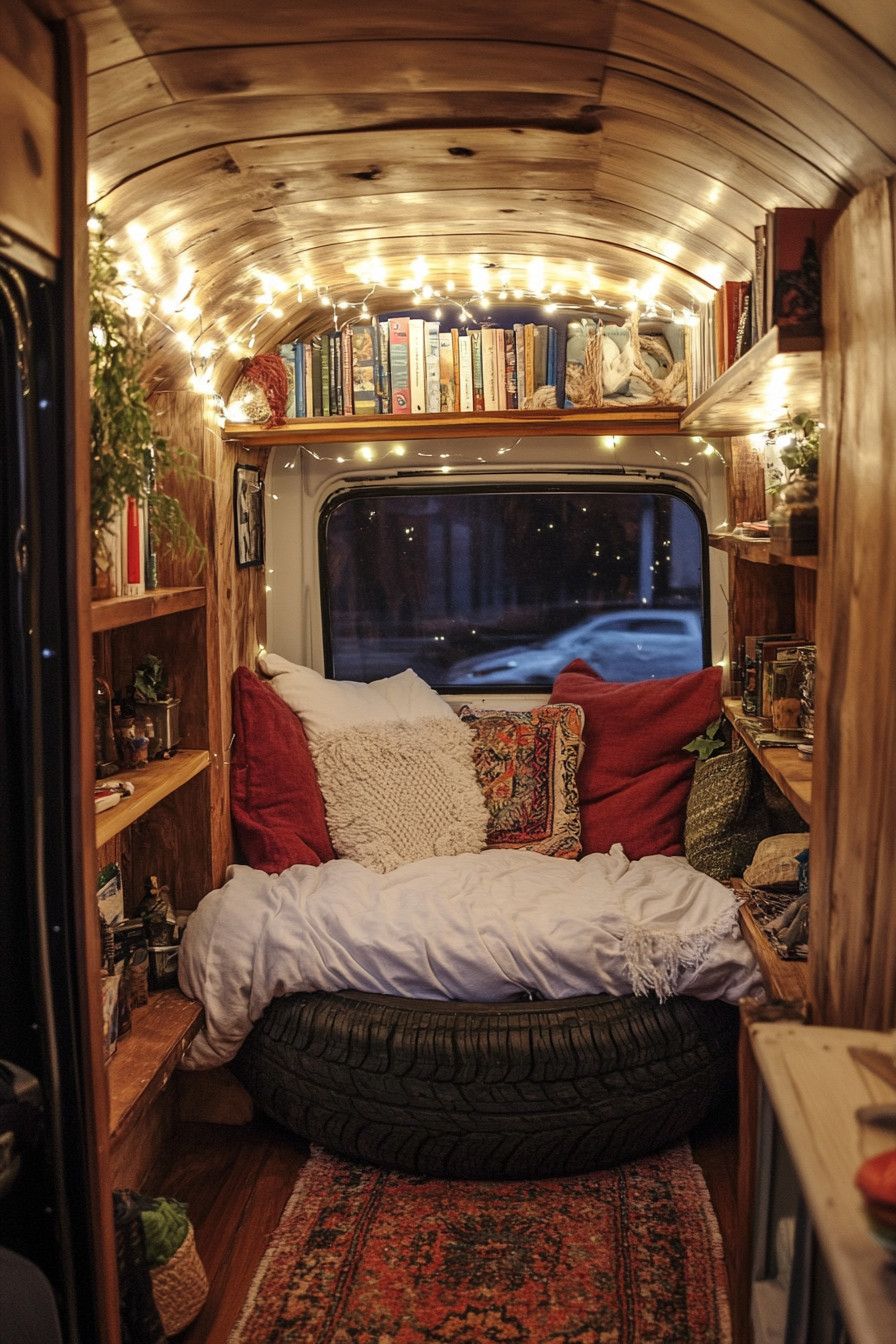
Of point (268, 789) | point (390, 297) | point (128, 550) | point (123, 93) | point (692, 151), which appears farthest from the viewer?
point (390, 297)

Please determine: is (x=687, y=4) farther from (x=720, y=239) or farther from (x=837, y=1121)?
(x=837, y=1121)

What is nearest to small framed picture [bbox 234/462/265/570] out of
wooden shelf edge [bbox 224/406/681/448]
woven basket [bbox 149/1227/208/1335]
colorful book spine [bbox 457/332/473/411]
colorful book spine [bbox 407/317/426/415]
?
wooden shelf edge [bbox 224/406/681/448]

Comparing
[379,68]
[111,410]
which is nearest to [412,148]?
[379,68]

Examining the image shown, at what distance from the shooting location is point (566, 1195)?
270cm

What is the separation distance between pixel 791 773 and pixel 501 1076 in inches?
40.8

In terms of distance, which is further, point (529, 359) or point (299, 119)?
A: point (529, 359)

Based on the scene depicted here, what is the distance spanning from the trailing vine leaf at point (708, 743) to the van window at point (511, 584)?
49 cm

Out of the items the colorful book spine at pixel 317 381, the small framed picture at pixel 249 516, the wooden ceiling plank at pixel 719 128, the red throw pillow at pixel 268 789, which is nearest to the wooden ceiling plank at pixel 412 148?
the wooden ceiling plank at pixel 719 128

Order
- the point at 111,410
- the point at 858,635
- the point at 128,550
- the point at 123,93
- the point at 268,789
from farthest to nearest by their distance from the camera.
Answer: the point at 268,789, the point at 128,550, the point at 111,410, the point at 123,93, the point at 858,635

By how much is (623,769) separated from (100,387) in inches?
86.3

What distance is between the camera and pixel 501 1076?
2.67 meters

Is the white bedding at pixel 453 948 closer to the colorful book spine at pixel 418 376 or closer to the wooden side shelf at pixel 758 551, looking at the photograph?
the wooden side shelf at pixel 758 551

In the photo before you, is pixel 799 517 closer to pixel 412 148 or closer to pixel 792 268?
pixel 792 268

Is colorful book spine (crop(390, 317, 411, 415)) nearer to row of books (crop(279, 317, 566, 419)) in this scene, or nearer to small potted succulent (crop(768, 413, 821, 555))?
row of books (crop(279, 317, 566, 419))
